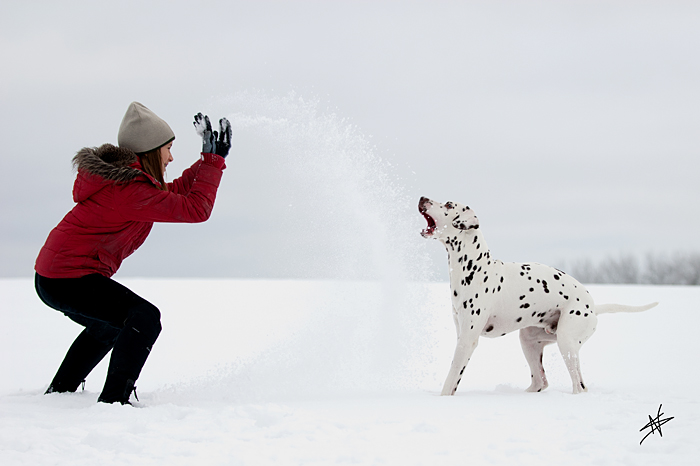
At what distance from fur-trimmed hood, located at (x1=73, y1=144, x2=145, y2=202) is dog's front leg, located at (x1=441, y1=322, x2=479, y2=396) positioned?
2.70 meters

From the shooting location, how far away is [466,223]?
4777 millimetres

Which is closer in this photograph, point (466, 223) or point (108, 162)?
point (108, 162)

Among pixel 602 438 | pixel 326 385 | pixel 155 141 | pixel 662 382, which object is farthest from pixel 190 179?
pixel 662 382

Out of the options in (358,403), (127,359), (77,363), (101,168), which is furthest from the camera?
(77,363)

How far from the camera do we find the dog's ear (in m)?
4.78

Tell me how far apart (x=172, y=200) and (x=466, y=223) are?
7.69 feet

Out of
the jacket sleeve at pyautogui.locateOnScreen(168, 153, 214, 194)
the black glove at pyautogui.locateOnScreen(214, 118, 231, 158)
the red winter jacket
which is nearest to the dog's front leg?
the red winter jacket

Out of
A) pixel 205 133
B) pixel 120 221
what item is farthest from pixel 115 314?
pixel 205 133

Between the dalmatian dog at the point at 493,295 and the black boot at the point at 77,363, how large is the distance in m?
2.70

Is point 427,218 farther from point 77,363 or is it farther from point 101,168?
point 77,363

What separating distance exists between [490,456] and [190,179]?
9.89 ft

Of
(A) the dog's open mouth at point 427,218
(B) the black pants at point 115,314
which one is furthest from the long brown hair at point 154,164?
(A) the dog's open mouth at point 427,218

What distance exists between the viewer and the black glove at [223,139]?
4051 mm

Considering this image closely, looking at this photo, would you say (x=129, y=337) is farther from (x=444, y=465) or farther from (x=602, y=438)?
(x=602, y=438)
